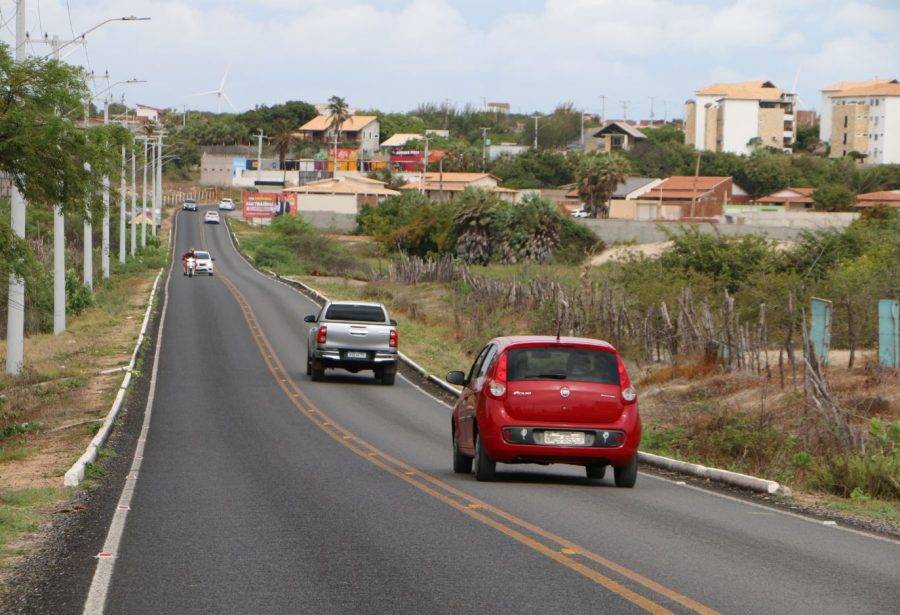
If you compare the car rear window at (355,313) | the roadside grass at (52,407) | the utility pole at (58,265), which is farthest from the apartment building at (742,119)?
the car rear window at (355,313)

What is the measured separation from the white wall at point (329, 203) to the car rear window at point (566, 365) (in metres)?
119

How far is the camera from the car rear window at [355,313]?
34906 millimetres

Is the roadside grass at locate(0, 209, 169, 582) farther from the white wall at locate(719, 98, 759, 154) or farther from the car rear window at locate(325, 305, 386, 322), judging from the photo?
the white wall at locate(719, 98, 759, 154)

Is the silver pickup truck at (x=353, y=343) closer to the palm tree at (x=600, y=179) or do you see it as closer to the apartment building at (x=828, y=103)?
the palm tree at (x=600, y=179)

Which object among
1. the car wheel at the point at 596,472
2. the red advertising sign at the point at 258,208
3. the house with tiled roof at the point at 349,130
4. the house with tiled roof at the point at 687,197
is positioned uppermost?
the house with tiled roof at the point at 349,130

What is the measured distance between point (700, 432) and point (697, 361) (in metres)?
10.7

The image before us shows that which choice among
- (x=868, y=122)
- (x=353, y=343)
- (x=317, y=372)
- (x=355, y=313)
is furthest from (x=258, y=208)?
(x=353, y=343)

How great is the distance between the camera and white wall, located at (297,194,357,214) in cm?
13450

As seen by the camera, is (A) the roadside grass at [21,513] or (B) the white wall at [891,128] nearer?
(A) the roadside grass at [21,513]

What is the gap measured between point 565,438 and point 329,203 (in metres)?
121

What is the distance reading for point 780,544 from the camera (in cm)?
1138

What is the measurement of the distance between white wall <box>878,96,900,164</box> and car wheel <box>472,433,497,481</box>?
165 meters

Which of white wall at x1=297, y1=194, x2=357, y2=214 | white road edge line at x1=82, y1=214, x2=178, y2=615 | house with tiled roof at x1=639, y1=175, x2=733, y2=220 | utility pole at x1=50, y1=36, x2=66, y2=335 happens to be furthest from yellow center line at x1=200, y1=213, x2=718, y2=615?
white wall at x1=297, y1=194, x2=357, y2=214

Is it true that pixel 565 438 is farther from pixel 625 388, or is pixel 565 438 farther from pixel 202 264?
pixel 202 264
